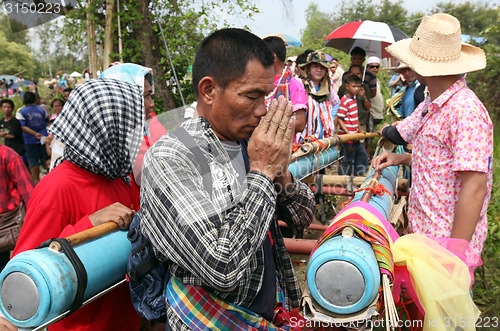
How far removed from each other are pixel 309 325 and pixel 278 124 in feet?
2.43

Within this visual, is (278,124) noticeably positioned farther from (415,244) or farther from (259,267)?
(415,244)

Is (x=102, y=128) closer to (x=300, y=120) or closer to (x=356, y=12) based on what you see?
(x=300, y=120)

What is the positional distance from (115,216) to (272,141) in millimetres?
771

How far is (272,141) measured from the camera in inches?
50.9

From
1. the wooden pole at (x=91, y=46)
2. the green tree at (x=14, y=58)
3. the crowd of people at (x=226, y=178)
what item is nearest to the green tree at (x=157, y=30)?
the wooden pole at (x=91, y=46)

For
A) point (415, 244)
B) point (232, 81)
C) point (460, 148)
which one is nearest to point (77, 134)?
point (232, 81)

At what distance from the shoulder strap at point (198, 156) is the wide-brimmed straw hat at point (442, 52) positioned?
4.69 feet

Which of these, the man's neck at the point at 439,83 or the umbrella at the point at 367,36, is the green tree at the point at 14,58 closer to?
the umbrella at the point at 367,36

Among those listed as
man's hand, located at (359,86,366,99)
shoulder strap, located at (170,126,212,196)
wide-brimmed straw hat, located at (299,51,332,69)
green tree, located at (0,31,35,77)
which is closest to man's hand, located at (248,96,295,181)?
shoulder strap, located at (170,126,212,196)

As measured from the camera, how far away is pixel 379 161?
2555mm

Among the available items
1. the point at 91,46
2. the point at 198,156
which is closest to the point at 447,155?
the point at 198,156

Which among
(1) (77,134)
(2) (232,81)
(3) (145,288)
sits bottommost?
(3) (145,288)

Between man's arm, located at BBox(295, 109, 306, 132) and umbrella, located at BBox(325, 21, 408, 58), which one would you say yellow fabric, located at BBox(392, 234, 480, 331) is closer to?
man's arm, located at BBox(295, 109, 306, 132)

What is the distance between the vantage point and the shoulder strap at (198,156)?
4.33ft
